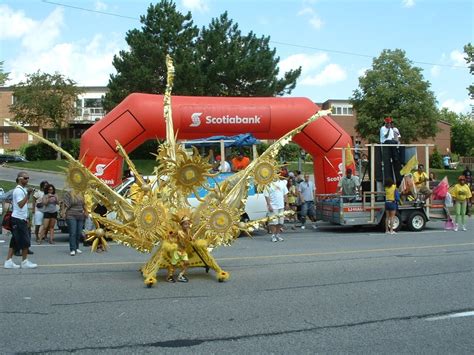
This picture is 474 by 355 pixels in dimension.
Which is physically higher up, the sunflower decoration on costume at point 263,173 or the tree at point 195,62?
the tree at point 195,62

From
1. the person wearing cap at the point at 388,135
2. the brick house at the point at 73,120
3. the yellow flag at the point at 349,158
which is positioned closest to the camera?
the person wearing cap at the point at 388,135

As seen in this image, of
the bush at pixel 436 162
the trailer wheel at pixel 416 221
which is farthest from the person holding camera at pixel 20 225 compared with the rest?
the bush at pixel 436 162

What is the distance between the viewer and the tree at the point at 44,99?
5256 cm

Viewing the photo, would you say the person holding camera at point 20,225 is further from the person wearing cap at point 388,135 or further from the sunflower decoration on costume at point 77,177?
the person wearing cap at point 388,135

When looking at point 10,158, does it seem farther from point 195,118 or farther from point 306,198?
point 306,198

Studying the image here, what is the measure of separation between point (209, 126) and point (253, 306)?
10723 mm

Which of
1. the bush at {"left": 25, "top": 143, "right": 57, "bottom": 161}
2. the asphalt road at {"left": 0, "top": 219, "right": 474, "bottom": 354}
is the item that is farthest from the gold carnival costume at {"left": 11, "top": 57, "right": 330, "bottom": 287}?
the bush at {"left": 25, "top": 143, "right": 57, "bottom": 161}

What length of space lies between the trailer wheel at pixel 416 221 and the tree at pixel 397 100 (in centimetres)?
3518

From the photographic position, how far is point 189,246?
29.2 feet

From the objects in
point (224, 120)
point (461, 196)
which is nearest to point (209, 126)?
point (224, 120)

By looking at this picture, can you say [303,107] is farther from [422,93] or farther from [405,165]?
[422,93]

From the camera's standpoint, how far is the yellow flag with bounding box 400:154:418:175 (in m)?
16.4

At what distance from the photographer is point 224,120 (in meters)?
17.6

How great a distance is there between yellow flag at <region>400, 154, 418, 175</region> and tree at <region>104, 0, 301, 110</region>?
860 inches
